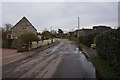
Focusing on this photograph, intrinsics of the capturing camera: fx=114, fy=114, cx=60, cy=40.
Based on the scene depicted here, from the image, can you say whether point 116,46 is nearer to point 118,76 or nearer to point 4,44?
point 118,76

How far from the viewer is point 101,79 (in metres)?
5.64

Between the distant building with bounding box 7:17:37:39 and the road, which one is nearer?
the road

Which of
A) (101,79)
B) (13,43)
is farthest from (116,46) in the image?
(13,43)

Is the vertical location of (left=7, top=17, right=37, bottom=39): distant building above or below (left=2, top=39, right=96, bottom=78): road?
above

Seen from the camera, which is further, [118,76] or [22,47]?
[22,47]

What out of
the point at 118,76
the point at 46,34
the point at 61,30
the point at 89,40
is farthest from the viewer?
Result: the point at 61,30

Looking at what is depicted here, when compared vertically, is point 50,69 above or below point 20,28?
below

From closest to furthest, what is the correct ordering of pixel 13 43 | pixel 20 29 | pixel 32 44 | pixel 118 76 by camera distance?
pixel 118 76 → pixel 32 44 → pixel 13 43 → pixel 20 29

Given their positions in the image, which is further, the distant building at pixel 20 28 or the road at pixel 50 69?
the distant building at pixel 20 28

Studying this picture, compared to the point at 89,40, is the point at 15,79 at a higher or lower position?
lower

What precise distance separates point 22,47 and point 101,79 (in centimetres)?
1397

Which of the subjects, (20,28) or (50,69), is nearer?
Answer: (50,69)

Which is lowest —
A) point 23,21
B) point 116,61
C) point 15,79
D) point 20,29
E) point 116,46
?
point 15,79

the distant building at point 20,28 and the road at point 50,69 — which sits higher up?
the distant building at point 20,28
